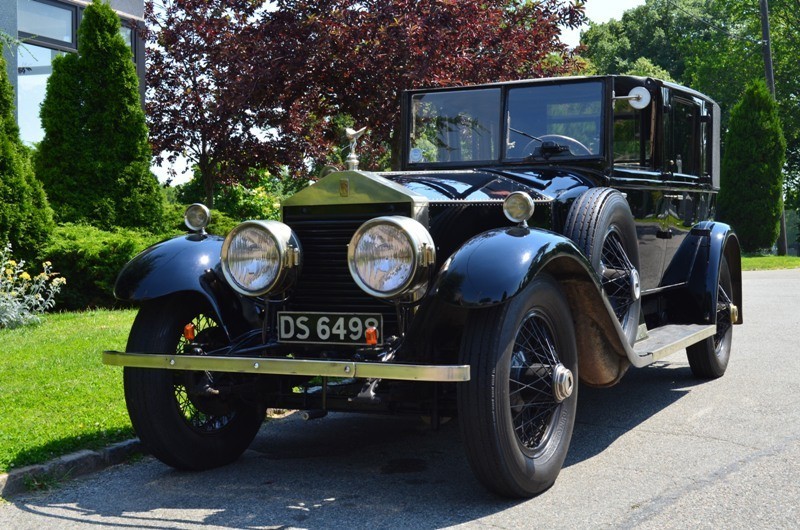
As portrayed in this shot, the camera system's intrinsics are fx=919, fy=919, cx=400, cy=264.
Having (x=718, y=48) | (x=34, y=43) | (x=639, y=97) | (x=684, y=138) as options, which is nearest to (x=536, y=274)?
(x=639, y=97)

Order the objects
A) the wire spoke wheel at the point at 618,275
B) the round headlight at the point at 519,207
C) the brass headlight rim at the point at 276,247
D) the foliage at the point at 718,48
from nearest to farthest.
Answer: the round headlight at the point at 519,207 → the brass headlight rim at the point at 276,247 → the wire spoke wheel at the point at 618,275 → the foliage at the point at 718,48

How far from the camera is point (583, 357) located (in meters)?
4.70

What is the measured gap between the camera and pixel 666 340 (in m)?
5.47

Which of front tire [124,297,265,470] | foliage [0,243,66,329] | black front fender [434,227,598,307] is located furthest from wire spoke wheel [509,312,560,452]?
foliage [0,243,66,329]

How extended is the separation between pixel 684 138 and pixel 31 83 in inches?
389

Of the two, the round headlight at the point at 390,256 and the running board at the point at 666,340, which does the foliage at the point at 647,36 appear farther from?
the round headlight at the point at 390,256

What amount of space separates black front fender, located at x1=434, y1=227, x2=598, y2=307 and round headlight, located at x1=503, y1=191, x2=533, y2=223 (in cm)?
6

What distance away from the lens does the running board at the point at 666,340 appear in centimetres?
494

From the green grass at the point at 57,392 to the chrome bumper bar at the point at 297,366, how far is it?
0.74 m

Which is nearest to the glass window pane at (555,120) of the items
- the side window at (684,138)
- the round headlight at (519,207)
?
→ the side window at (684,138)

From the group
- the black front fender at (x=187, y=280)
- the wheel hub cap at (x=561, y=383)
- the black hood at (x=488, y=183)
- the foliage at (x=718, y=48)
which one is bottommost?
the wheel hub cap at (x=561, y=383)

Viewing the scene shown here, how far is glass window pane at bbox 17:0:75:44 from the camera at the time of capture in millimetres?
12695

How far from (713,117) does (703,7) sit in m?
48.5

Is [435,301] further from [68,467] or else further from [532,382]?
[68,467]
